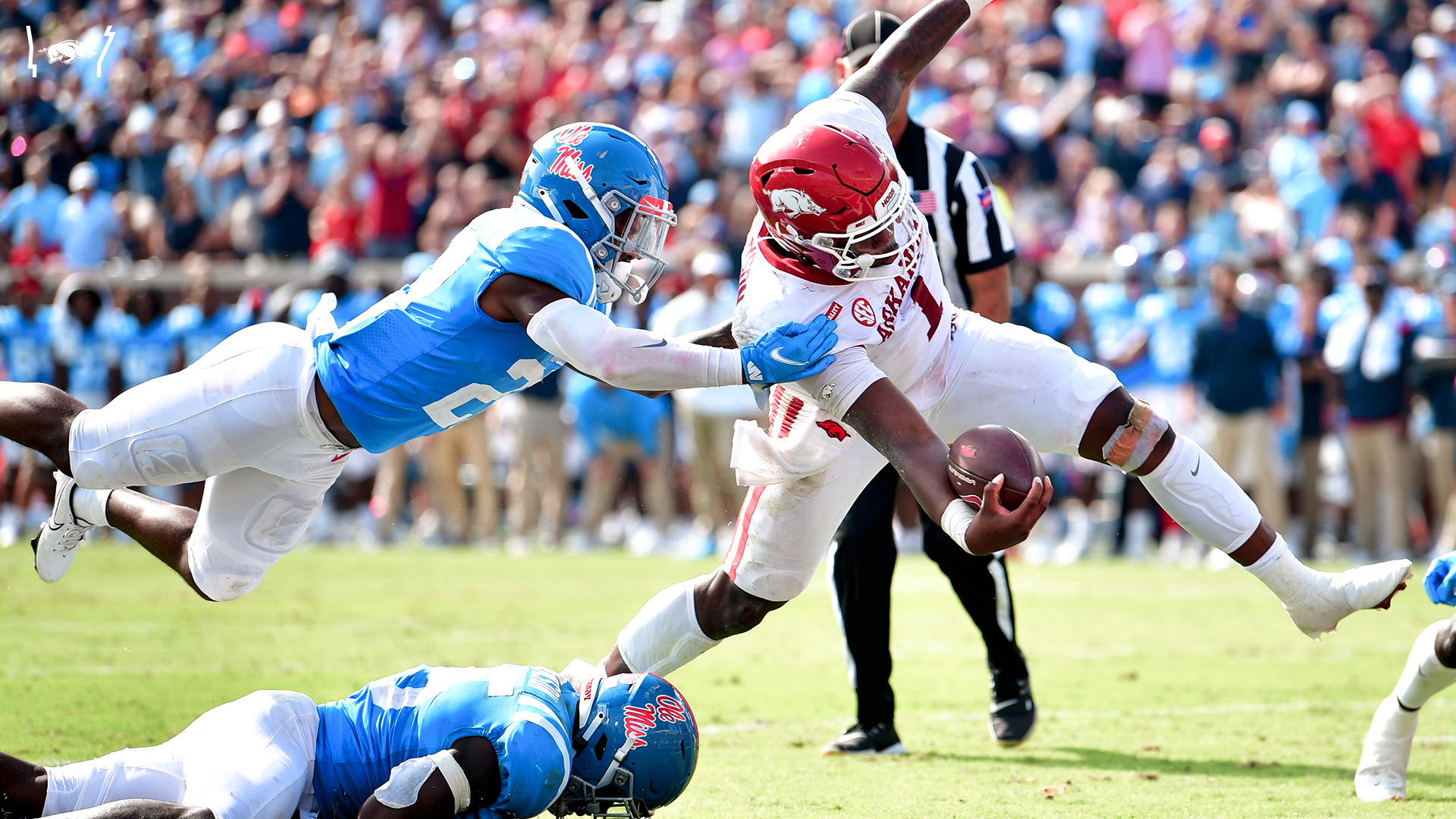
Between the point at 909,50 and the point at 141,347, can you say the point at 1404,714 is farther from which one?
the point at 141,347

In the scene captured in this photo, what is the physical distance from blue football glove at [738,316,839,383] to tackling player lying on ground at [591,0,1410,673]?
4.6 inches

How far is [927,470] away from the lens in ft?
12.3

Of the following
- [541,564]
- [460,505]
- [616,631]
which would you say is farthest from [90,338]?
[616,631]

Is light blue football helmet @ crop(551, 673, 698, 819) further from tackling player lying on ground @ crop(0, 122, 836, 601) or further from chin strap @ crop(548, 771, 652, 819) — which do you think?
tackling player lying on ground @ crop(0, 122, 836, 601)

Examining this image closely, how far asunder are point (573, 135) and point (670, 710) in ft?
5.62

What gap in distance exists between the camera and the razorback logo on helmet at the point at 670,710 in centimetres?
357

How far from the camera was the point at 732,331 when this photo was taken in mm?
4301

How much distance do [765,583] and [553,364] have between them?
89 centimetres

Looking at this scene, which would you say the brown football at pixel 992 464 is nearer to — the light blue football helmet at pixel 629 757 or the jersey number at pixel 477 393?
the light blue football helmet at pixel 629 757

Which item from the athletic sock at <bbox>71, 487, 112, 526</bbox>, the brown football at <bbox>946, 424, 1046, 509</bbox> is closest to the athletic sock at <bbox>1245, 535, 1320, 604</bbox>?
the brown football at <bbox>946, 424, 1046, 509</bbox>

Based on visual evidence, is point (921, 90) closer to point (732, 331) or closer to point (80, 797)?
point (732, 331)

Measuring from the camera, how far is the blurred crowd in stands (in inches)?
439

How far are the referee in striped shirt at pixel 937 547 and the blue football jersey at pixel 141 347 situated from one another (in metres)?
8.79

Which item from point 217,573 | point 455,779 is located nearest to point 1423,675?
point 455,779
